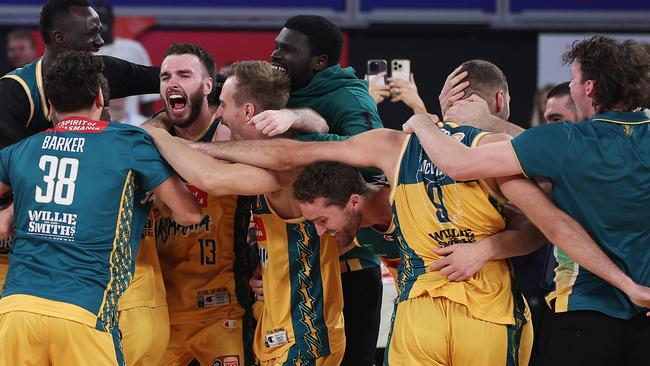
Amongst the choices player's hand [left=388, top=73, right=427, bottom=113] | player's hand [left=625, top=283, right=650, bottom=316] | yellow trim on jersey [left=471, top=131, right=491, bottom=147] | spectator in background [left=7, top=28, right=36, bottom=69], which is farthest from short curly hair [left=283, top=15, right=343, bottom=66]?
spectator in background [left=7, top=28, right=36, bottom=69]

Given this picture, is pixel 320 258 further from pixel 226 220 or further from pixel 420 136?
pixel 420 136

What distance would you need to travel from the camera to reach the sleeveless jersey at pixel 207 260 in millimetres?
5633

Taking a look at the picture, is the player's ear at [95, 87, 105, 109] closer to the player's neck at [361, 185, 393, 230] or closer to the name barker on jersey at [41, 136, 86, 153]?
the name barker on jersey at [41, 136, 86, 153]

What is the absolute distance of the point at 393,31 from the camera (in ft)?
34.9

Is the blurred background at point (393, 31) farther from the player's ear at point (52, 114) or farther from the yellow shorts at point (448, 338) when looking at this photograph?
the yellow shorts at point (448, 338)

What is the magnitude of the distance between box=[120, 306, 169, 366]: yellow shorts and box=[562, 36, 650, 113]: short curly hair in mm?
2591

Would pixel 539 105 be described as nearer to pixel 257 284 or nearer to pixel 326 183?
pixel 257 284

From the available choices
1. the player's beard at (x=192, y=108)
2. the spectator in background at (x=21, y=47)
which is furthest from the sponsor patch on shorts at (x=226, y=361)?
the spectator in background at (x=21, y=47)

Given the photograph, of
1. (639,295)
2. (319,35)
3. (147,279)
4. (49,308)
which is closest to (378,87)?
(319,35)

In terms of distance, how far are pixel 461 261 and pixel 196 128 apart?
6.41ft

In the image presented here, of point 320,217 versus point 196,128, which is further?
point 196,128

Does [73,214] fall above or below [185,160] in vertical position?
below

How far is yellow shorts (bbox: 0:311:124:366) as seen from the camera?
450cm

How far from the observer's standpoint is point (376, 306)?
592cm
